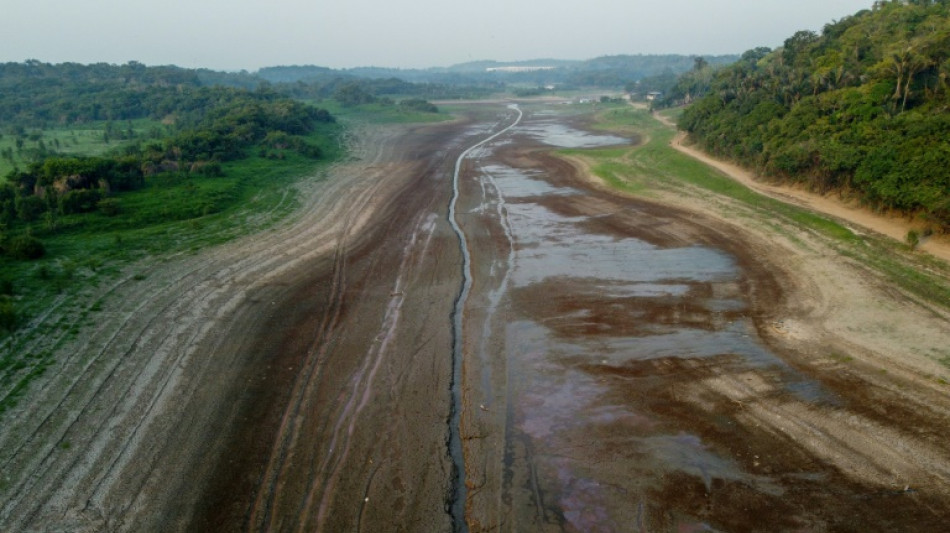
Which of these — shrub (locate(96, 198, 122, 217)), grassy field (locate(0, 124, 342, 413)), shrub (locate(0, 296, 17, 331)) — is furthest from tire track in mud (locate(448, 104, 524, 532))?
shrub (locate(96, 198, 122, 217))

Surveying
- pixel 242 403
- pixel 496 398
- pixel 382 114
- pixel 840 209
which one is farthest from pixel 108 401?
pixel 382 114

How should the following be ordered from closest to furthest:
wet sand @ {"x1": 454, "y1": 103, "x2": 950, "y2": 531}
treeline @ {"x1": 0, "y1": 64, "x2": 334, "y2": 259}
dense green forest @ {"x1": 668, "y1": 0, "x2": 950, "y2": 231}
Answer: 1. wet sand @ {"x1": 454, "y1": 103, "x2": 950, "y2": 531}
2. dense green forest @ {"x1": 668, "y1": 0, "x2": 950, "y2": 231}
3. treeline @ {"x1": 0, "y1": 64, "x2": 334, "y2": 259}

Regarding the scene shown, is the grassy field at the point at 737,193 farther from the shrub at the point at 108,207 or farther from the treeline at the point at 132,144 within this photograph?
the shrub at the point at 108,207

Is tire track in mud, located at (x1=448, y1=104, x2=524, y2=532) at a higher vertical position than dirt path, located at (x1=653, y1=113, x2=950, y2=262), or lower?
lower

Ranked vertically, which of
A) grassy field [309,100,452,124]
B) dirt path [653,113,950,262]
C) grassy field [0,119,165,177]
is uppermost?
grassy field [309,100,452,124]

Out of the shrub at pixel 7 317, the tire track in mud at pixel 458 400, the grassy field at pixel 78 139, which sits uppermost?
the grassy field at pixel 78 139

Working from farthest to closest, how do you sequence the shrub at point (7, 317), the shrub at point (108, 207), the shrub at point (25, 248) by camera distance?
the shrub at point (108, 207)
the shrub at point (25, 248)
the shrub at point (7, 317)

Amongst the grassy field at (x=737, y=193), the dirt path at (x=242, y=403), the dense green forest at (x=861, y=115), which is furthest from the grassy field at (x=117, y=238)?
the dense green forest at (x=861, y=115)

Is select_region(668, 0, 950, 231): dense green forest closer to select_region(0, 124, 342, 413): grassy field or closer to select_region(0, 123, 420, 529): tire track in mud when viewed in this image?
select_region(0, 123, 420, 529): tire track in mud
